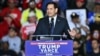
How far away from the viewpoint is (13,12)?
431 inches

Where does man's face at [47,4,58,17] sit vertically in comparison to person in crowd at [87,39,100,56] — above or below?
above

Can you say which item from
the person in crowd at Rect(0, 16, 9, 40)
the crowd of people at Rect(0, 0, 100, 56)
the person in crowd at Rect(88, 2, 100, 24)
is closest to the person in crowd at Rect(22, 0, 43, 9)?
the crowd of people at Rect(0, 0, 100, 56)

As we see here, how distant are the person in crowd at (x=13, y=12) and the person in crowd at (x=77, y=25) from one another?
4.71 feet

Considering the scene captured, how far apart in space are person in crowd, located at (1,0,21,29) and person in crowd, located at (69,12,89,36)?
1.44 m

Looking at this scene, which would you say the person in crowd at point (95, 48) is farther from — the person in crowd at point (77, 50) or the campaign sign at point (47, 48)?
the campaign sign at point (47, 48)

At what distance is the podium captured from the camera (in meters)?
6.23

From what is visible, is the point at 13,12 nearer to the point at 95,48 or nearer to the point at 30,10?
the point at 30,10

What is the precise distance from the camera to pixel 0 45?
32.7 ft

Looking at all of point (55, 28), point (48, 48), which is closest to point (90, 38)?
point (55, 28)

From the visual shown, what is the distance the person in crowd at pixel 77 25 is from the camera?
1027 cm

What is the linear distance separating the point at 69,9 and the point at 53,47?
4435 millimetres

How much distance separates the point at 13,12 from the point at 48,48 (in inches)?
192

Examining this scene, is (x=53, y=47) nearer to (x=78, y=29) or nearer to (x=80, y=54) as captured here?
(x=80, y=54)

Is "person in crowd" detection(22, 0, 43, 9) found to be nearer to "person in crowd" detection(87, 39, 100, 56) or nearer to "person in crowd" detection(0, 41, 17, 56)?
"person in crowd" detection(0, 41, 17, 56)
